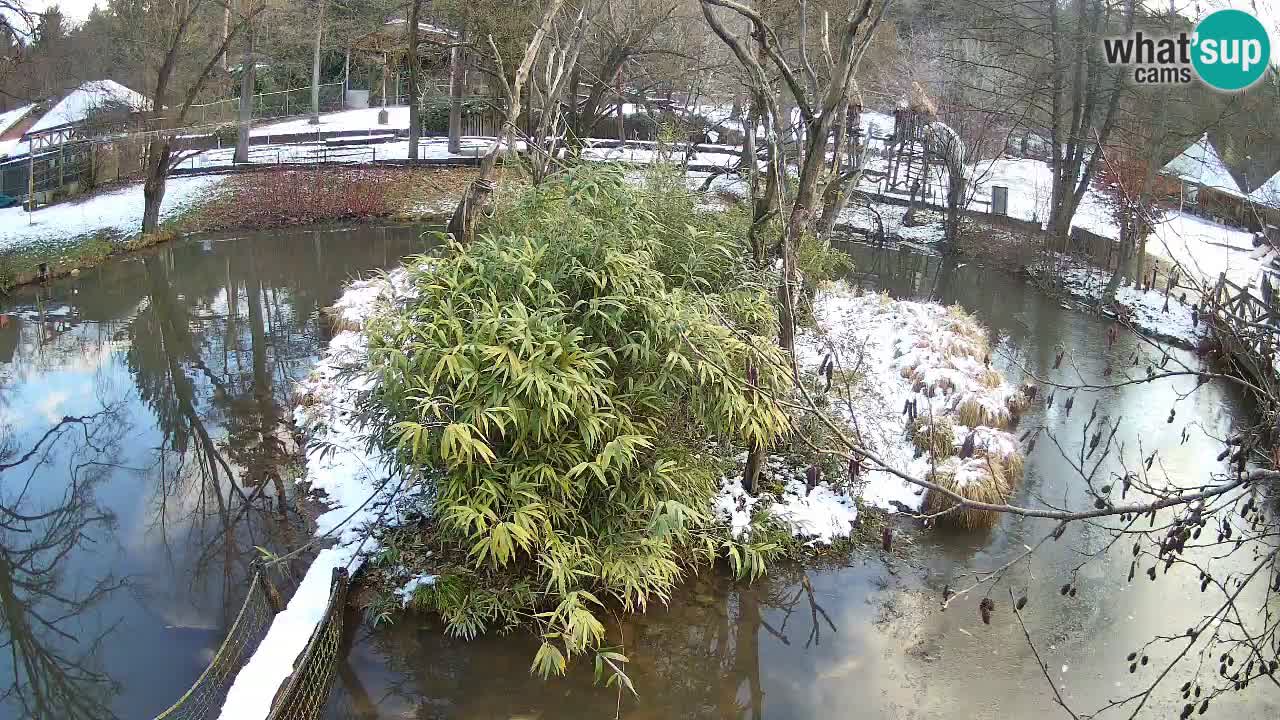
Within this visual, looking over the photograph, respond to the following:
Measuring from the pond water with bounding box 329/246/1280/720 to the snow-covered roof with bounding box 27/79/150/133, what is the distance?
20.0 m

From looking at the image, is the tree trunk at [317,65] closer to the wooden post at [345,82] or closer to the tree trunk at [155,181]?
the wooden post at [345,82]

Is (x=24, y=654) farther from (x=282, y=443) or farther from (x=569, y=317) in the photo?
(x=569, y=317)

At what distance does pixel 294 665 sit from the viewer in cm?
497

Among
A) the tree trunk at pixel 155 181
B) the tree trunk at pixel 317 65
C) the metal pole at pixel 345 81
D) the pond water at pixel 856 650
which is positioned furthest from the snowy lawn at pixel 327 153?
the pond water at pixel 856 650

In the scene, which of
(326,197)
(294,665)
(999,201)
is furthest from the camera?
(999,201)

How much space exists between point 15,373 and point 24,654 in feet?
19.8

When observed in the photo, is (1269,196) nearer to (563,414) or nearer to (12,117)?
(563,414)

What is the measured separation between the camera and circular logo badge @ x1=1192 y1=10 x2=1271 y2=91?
635cm

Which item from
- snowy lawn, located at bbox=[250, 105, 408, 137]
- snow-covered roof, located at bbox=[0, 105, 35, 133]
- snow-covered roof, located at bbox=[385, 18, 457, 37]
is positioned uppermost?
snow-covered roof, located at bbox=[385, 18, 457, 37]

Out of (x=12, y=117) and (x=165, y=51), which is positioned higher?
(x=165, y=51)

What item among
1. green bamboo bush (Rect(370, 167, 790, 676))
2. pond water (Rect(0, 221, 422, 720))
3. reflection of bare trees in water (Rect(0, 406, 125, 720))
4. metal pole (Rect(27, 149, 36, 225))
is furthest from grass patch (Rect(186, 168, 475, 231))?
green bamboo bush (Rect(370, 167, 790, 676))

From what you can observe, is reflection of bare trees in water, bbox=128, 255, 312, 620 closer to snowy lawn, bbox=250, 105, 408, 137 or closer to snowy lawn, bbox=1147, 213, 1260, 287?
snowy lawn, bbox=1147, 213, 1260, 287

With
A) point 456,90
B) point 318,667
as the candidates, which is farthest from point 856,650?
point 456,90

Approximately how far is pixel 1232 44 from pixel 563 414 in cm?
563
